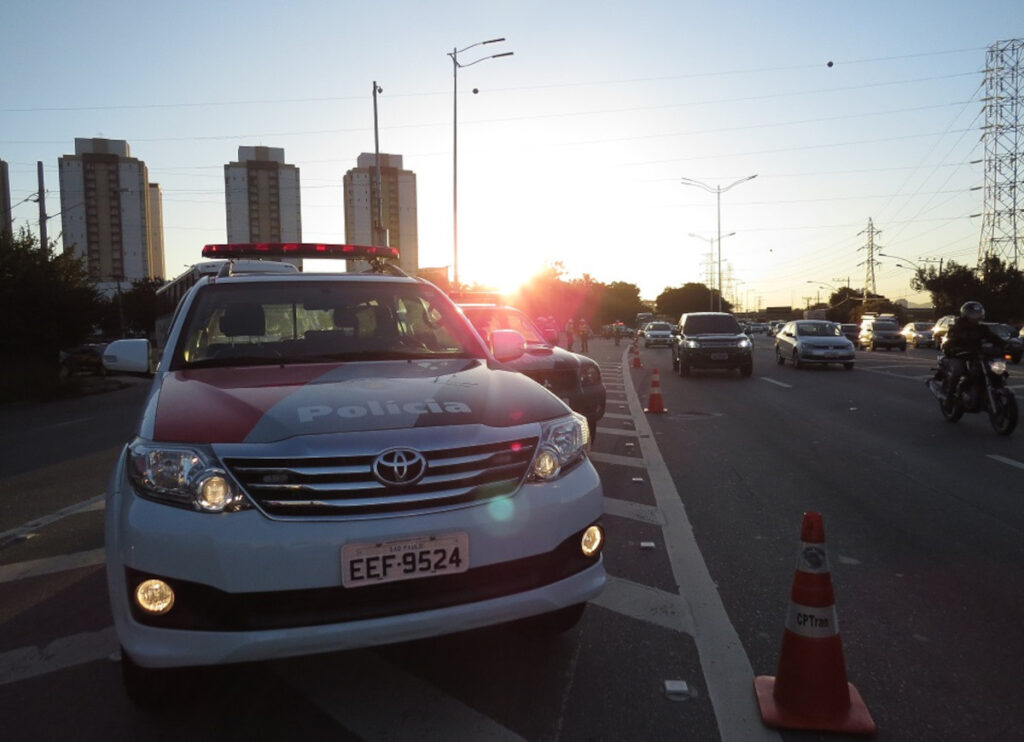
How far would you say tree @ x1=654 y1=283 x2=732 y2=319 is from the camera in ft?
475

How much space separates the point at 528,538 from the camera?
9.71 feet

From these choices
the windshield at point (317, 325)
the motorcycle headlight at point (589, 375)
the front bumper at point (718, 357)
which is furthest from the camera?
the front bumper at point (718, 357)

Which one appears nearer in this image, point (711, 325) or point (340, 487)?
point (340, 487)

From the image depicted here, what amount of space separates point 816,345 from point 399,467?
22.3 m

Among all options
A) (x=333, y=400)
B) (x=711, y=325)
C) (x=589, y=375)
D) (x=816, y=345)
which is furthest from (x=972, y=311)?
(x=816, y=345)

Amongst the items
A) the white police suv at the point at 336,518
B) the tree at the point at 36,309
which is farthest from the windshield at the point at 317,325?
the tree at the point at 36,309

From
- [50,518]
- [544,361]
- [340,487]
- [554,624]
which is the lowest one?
[50,518]

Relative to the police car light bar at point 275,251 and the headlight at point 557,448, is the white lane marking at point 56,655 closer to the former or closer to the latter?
the headlight at point 557,448

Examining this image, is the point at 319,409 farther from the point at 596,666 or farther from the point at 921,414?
the point at 921,414

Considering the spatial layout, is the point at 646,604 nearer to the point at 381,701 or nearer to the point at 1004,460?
the point at 381,701

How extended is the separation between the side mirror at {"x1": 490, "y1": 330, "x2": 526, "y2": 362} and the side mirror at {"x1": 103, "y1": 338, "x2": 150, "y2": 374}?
2.04 meters

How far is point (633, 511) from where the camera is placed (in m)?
6.19

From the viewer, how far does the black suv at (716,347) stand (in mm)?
20438

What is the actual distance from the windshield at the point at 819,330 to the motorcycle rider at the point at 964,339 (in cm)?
1312
